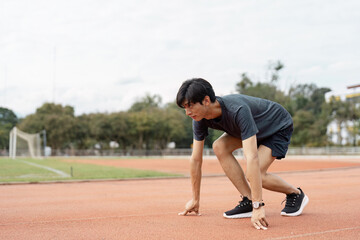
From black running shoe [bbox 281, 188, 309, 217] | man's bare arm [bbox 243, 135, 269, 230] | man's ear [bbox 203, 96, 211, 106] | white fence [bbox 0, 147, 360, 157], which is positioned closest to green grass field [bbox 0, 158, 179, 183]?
black running shoe [bbox 281, 188, 309, 217]

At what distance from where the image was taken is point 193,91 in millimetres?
3826

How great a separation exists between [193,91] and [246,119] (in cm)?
57

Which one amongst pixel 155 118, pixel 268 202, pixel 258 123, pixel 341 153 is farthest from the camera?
pixel 155 118

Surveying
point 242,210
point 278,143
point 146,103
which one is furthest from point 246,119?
point 146,103

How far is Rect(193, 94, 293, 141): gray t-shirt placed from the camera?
391 centimetres

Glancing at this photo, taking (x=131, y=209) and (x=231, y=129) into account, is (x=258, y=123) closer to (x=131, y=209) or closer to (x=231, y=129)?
(x=231, y=129)

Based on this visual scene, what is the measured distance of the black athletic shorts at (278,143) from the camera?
4367mm

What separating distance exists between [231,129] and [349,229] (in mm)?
1439

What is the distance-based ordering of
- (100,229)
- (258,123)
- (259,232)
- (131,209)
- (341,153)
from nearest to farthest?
(259,232)
(100,229)
(258,123)
(131,209)
(341,153)

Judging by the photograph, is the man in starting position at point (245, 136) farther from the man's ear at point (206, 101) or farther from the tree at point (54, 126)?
the tree at point (54, 126)

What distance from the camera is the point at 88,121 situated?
6956cm

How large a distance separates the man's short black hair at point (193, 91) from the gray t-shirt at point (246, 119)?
25 cm

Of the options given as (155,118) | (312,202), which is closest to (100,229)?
(312,202)

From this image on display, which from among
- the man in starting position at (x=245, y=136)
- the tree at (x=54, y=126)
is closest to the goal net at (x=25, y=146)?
the tree at (x=54, y=126)
